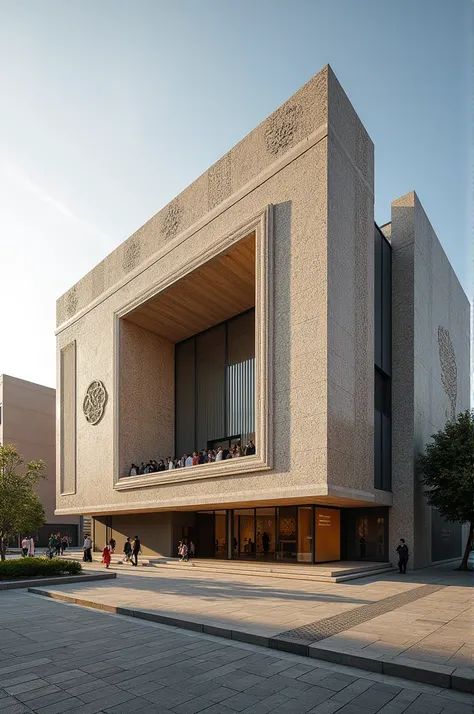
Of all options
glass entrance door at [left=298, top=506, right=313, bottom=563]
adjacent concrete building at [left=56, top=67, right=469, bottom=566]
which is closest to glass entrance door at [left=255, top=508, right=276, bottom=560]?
adjacent concrete building at [left=56, top=67, right=469, bottom=566]

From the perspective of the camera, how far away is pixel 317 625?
11070mm

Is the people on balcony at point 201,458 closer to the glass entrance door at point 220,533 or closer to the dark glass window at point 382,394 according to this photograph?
the glass entrance door at point 220,533

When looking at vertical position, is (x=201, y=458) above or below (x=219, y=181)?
below

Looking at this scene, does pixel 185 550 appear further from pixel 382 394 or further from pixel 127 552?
pixel 382 394

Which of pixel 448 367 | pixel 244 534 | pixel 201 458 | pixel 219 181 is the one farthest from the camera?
pixel 448 367

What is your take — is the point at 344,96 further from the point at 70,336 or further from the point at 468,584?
the point at 70,336

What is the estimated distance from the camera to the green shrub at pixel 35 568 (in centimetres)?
1952

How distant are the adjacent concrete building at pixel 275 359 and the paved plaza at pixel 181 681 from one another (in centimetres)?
967

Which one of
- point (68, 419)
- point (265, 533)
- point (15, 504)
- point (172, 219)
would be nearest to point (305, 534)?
point (265, 533)

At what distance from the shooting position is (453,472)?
22375 mm

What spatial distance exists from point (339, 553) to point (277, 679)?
1853 centimetres

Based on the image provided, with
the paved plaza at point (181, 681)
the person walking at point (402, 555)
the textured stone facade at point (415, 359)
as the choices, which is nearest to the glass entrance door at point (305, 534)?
the person walking at point (402, 555)

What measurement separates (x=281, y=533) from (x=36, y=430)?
3690 centimetres

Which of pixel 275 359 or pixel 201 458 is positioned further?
pixel 201 458
